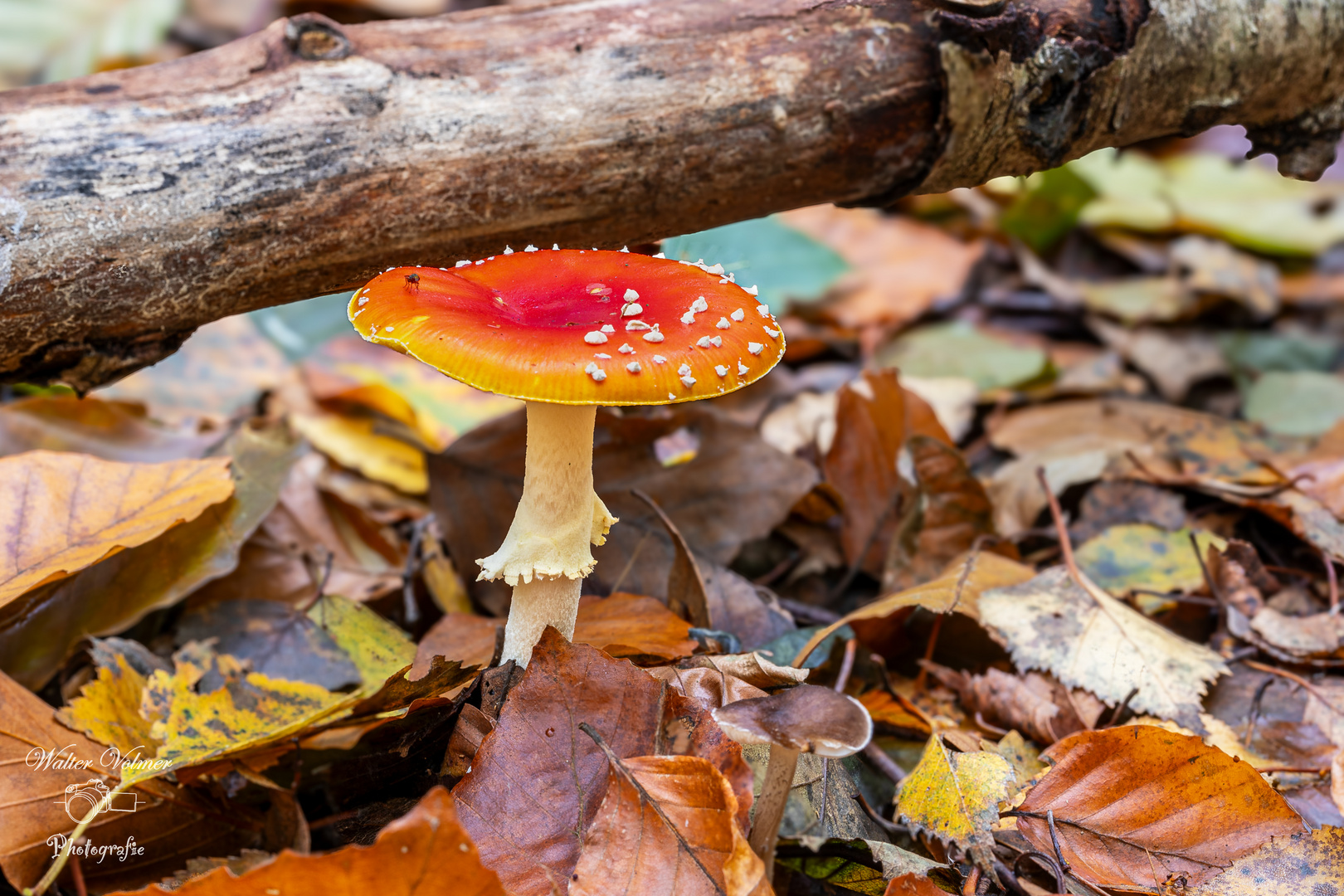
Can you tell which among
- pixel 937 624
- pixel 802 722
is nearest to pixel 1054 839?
pixel 802 722

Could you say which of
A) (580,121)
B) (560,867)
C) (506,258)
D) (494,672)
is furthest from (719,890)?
(580,121)

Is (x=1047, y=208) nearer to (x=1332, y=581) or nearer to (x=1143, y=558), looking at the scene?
(x=1143, y=558)

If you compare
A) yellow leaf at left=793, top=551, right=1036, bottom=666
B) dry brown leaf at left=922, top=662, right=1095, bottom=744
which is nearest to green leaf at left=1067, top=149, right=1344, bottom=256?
yellow leaf at left=793, top=551, right=1036, bottom=666

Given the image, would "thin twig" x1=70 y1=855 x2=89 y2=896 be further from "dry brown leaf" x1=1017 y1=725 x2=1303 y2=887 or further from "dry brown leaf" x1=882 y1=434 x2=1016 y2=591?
"dry brown leaf" x1=882 y1=434 x2=1016 y2=591

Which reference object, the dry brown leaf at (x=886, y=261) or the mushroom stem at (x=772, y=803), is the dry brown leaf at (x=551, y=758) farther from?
the dry brown leaf at (x=886, y=261)

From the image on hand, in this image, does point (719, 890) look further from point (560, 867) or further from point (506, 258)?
point (506, 258)

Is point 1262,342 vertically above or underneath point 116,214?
underneath

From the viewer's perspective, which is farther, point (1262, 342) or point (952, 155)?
point (1262, 342)
